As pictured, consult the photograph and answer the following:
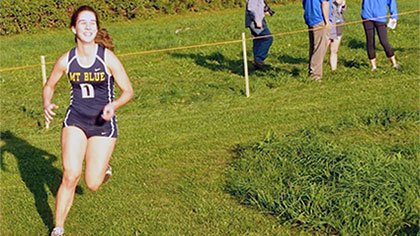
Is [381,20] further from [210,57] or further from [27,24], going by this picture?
[27,24]

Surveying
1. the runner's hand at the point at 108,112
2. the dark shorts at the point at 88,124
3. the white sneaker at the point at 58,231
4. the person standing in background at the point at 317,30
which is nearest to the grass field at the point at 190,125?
the person standing in background at the point at 317,30

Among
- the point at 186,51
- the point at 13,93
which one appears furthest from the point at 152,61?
the point at 13,93

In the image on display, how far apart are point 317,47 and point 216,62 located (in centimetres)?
356

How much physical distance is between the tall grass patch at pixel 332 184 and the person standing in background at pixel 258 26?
587 centimetres

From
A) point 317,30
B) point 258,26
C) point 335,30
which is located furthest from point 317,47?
point 258,26

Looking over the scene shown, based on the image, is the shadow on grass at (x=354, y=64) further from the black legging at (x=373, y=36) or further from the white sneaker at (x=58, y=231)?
the white sneaker at (x=58, y=231)

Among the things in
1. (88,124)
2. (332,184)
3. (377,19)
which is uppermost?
(88,124)

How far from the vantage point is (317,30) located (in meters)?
12.6

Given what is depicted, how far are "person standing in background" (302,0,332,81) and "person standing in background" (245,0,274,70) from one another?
51.5 inches

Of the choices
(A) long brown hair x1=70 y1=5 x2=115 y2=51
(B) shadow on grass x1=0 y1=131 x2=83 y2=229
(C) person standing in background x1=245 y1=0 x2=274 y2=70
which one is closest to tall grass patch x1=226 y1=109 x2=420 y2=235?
(B) shadow on grass x1=0 y1=131 x2=83 y2=229

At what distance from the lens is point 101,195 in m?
7.63

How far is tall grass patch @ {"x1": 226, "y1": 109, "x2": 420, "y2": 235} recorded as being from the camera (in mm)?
6168

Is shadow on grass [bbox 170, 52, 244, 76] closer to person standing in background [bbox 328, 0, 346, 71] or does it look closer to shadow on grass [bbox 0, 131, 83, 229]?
person standing in background [bbox 328, 0, 346, 71]

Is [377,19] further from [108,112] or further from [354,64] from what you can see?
[108,112]
